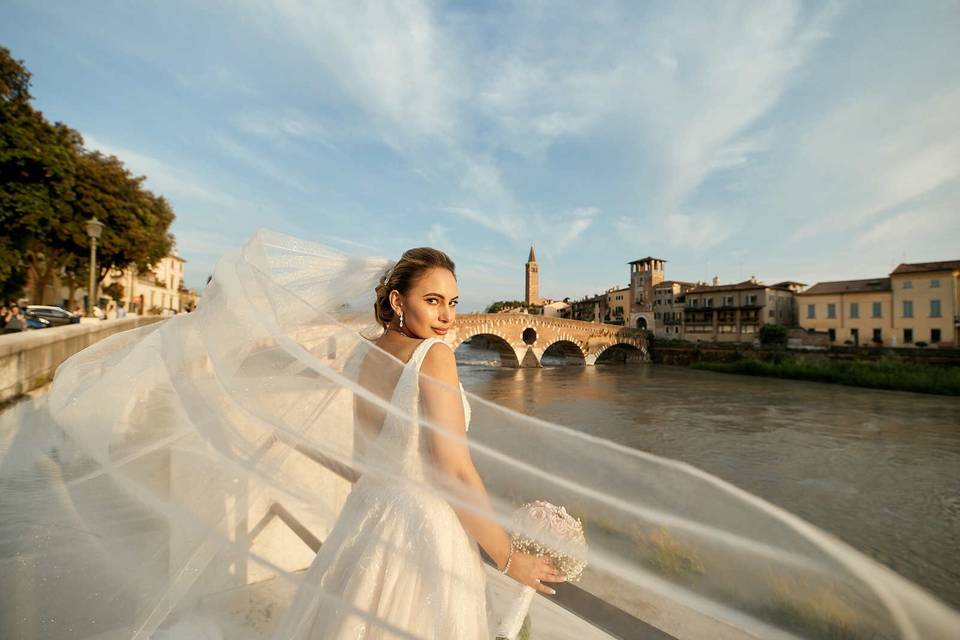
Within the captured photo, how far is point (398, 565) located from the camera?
3.55 feet

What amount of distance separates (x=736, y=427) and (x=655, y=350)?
26165mm

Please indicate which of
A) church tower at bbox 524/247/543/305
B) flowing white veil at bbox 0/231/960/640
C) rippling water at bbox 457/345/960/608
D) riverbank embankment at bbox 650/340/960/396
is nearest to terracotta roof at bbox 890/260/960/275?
riverbank embankment at bbox 650/340/960/396

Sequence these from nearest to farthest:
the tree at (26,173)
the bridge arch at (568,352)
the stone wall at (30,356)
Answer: the stone wall at (30,356) → the tree at (26,173) → the bridge arch at (568,352)

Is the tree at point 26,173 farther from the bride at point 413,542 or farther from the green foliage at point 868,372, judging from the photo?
the green foliage at point 868,372

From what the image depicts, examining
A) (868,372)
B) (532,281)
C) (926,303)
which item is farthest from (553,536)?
(532,281)

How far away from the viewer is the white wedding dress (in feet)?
3.46

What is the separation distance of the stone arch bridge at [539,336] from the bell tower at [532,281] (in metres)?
44.7

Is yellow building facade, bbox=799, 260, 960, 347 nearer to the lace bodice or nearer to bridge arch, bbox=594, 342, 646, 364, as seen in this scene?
bridge arch, bbox=594, 342, 646, 364

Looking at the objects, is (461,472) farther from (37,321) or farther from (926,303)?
(926,303)

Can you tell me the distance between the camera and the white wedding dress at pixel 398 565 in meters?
1.06

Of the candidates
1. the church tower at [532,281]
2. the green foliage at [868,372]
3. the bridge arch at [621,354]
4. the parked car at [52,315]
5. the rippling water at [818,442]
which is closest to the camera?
the rippling water at [818,442]

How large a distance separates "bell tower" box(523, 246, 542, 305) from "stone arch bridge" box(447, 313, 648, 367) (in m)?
44.7

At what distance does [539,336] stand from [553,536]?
109 ft

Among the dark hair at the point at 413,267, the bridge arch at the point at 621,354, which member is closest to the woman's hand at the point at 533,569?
the dark hair at the point at 413,267
